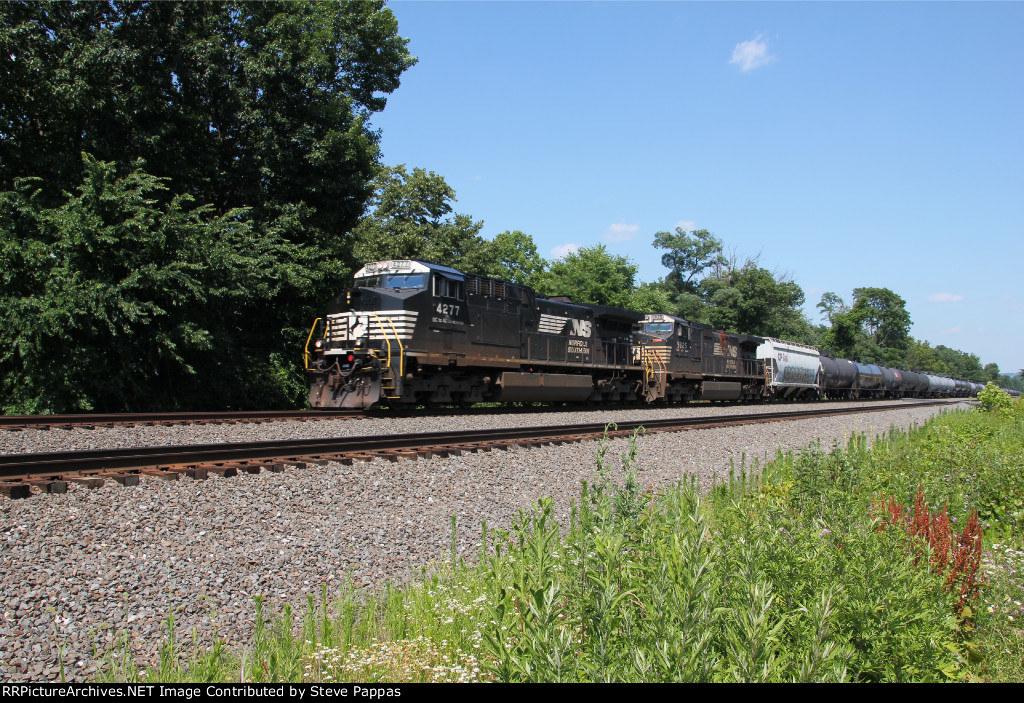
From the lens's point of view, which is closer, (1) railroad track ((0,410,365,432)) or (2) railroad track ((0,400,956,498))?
(2) railroad track ((0,400,956,498))

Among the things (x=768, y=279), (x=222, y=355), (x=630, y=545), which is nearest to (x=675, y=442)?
(x=630, y=545)

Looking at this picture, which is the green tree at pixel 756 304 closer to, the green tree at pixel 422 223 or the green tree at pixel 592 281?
the green tree at pixel 592 281

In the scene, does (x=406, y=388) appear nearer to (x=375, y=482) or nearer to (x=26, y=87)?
(x=375, y=482)

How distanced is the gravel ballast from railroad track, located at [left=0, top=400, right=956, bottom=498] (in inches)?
9.8

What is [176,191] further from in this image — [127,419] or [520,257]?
[520,257]

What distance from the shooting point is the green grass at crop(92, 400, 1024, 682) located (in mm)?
2664

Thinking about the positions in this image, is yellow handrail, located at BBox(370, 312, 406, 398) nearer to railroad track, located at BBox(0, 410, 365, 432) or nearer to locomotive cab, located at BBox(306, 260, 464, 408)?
locomotive cab, located at BBox(306, 260, 464, 408)

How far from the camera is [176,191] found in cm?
2017

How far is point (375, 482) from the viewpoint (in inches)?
287

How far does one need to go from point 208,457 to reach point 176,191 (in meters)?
15.3

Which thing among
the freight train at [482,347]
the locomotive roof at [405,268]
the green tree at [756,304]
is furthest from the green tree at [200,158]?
the green tree at [756,304]

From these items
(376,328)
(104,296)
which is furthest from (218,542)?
(104,296)

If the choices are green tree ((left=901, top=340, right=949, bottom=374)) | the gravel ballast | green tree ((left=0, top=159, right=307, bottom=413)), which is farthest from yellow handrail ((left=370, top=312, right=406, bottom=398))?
green tree ((left=901, top=340, right=949, bottom=374))

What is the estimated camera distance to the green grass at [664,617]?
8.74ft
